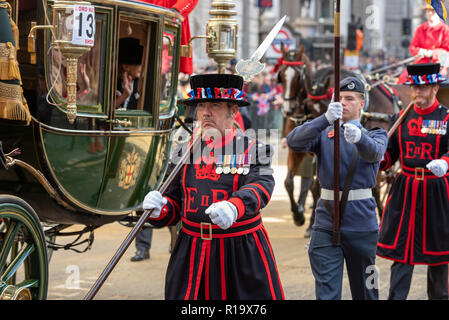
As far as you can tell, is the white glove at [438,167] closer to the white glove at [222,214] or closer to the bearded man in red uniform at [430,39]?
the white glove at [222,214]

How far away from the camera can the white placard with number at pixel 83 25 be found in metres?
5.00

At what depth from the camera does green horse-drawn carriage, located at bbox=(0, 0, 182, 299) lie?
4879mm

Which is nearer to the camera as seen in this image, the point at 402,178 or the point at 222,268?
the point at 222,268

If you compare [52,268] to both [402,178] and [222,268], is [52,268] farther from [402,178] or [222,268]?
[222,268]

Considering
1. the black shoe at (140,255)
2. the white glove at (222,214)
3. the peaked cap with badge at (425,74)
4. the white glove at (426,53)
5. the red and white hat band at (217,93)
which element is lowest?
the black shoe at (140,255)

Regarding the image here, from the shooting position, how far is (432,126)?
21.2 feet

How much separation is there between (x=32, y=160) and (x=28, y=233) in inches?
22.3

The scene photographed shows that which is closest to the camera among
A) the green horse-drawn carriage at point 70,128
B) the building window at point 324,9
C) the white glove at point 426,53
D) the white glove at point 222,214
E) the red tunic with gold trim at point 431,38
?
the white glove at point 222,214

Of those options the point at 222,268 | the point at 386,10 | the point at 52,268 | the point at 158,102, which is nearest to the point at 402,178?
the point at 158,102

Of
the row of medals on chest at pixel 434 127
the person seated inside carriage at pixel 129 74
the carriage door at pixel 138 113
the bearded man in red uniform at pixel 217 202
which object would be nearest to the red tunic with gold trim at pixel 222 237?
the bearded man in red uniform at pixel 217 202

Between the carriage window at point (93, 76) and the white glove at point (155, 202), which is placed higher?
the carriage window at point (93, 76)

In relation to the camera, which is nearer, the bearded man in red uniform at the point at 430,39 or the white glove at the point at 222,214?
the white glove at the point at 222,214

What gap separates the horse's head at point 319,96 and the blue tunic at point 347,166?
4687 millimetres

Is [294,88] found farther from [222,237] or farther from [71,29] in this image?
[222,237]
